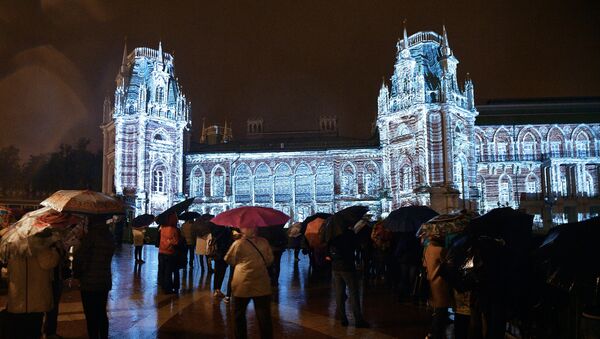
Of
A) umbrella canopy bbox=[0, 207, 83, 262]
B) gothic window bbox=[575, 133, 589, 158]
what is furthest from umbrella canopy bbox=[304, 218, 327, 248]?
gothic window bbox=[575, 133, 589, 158]

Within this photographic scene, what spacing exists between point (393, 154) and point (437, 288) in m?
43.0

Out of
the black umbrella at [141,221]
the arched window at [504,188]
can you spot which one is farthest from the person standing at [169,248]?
the arched window at [504,188]

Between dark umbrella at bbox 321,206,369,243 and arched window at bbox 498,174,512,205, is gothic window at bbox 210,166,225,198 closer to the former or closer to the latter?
arched window at bbox 498,174,512,205

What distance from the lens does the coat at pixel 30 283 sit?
7.39 metres

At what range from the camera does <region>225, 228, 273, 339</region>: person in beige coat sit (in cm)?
753

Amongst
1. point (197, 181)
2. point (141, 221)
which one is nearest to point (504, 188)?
point (197, 181)

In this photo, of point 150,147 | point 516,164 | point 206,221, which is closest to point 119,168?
point 150,147

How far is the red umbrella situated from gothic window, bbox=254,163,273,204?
4640cm

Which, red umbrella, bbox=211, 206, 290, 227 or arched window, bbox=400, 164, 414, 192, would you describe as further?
arched window, bbox=400, 164, 414, 192

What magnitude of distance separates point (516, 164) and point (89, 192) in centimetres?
5013

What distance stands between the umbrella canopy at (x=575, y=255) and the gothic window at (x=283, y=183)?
4870 centimetres

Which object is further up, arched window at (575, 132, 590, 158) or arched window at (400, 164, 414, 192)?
arched window at (575, 132, 590, 158)

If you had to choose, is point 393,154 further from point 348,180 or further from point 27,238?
point 27,238

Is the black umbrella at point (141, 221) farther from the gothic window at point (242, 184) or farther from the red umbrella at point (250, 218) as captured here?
the gothic window at point (242, 184)
